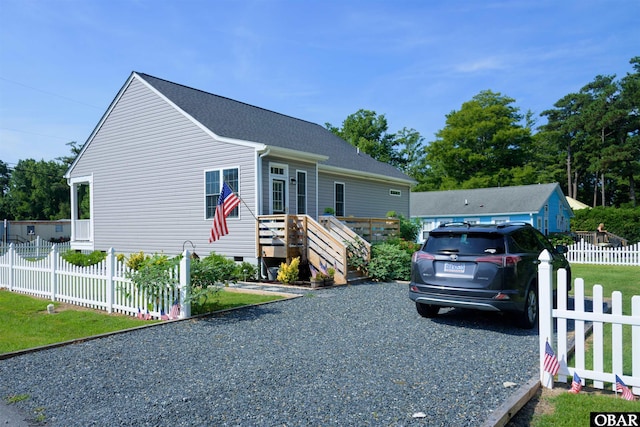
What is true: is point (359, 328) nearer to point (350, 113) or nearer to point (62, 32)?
point (62, 32)

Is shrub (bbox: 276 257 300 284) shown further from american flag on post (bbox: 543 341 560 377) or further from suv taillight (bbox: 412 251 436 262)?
american flag on post (bbox: 543 341 560 377)

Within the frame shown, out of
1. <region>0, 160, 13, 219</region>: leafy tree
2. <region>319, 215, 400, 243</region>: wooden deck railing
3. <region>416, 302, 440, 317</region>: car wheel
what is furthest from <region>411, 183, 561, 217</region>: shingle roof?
<region>0, 160, 13, 219</region>: leafy tree

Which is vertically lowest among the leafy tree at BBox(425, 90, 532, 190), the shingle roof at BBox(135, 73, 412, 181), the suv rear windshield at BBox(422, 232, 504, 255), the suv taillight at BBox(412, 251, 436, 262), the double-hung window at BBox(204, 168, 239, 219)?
the suv taillight at BBox(412, 251, 436, 262)

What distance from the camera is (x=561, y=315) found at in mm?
4520

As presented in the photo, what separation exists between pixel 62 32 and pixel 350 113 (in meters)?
36.2

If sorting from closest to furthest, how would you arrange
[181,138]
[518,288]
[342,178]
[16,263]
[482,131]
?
[518,288]
[16,263]
[181,138]
[342,178]
[482,131]

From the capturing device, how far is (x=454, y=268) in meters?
6.91

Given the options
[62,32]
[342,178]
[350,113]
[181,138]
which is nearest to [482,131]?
[350,113]

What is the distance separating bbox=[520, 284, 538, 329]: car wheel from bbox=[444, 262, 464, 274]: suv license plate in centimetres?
110

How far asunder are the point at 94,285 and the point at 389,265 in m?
8.00

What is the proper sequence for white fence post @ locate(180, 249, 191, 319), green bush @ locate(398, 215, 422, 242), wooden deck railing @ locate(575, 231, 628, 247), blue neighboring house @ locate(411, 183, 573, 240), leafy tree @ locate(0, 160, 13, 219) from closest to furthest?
white fence post @ locate(180, 249, 191, 319), green bush @ locate(398, 215, 422, 242), wooden deck railing @ locate(575, 231, 628, 247), blue neighboring house @ locate(411, 183, 573, 240), leafy tree @ locate(0, 160, 13, 219)

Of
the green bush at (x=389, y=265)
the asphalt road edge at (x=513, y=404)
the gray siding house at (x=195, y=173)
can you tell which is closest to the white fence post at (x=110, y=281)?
the gray siding house at (x=195, y=173)

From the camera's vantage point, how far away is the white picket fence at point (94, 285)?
26.2ft

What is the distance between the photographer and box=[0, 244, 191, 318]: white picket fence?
7980mm
